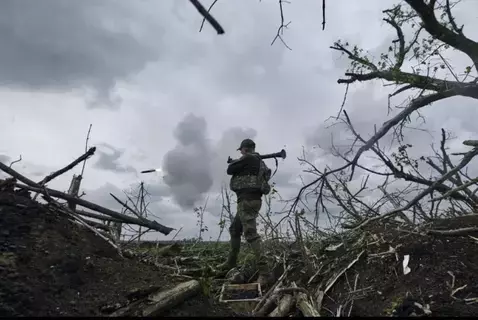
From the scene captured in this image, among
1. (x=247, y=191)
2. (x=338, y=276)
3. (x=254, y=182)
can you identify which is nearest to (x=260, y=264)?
(x=247, y=191)

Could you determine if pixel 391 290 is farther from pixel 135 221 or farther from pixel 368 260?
pixel 135 221

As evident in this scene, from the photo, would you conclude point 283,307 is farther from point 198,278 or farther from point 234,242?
point 234,242

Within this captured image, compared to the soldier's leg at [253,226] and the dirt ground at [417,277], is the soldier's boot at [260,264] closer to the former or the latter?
the soldier's leg at [253,226]

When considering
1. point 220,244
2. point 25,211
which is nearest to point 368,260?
point 25,211

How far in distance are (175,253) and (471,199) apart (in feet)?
16.4

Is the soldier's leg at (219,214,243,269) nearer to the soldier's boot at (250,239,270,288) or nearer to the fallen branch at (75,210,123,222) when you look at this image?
the soldier's boot at (250,239,270,288)

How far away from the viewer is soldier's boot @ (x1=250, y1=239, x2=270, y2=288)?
616 cm

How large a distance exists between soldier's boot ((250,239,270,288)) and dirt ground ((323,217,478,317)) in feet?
4.43

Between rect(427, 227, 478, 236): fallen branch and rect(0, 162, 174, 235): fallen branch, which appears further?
rect(427, 227, 478, 236): fallen branch

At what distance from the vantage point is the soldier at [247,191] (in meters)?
6.88

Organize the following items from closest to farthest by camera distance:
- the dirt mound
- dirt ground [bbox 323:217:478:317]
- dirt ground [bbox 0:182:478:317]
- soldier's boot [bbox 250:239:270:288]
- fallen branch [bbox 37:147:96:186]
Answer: the dirt mound
dirt ground [bbox 0:182:478:317]
dirt ground [bbox 323:217:478:317]
fallen branch [bbox 37:147:96:186]
soldier's boot [bbox 250:239:270:288]

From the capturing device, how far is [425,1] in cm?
664

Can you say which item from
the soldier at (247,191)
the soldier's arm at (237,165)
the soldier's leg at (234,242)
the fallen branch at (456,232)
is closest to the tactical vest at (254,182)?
the soldier at (247,191)

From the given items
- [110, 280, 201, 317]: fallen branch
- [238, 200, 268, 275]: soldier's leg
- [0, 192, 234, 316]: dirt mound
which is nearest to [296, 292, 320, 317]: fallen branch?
[0, 192, 234, 316]: dirt mound
